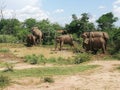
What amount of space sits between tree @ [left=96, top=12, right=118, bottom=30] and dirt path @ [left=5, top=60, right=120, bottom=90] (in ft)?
48.3

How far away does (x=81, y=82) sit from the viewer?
39.0 ft

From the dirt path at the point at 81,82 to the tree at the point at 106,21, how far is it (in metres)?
14.7

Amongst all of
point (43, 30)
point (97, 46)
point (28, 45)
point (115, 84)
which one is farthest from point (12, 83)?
point (43, 30)

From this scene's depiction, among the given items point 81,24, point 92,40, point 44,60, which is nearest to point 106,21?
point 81,24

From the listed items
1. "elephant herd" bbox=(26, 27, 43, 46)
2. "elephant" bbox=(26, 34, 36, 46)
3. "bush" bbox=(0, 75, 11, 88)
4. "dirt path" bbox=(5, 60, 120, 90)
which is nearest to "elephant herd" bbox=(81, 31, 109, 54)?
"elephant" bbox=(26, 34, 36, 46)

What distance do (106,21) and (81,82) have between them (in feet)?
54.9

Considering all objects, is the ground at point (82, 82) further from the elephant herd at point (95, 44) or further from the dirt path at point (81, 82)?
the elephant herd at point (95, 44)

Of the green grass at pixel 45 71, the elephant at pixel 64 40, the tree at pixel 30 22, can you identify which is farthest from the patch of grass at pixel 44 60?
the tree at pixel 30 22

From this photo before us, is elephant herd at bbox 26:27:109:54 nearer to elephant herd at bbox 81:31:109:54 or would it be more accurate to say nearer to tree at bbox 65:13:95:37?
elephant herd at bbox 81:31:109:54

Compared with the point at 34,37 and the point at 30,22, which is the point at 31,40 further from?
the point at 30,22

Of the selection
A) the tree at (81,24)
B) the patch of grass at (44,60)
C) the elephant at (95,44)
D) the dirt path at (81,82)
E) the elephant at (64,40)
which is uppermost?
the tree at (81,24)

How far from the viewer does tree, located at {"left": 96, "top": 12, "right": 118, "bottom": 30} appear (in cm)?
2806

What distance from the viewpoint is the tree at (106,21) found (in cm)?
2806

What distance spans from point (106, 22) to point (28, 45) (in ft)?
22.5
